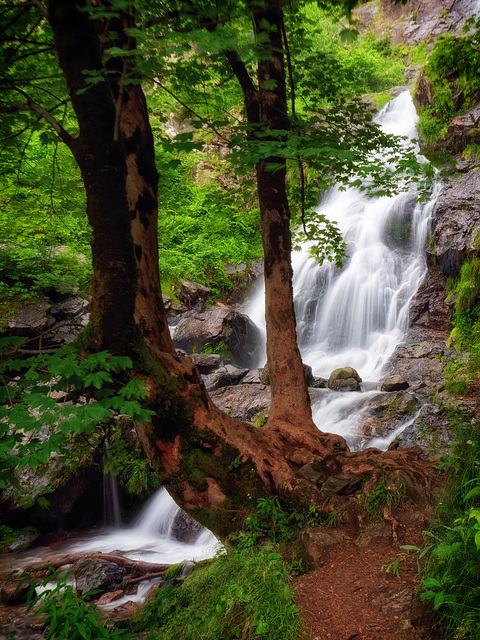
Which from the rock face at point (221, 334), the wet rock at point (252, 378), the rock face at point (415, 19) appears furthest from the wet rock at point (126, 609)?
the rock face at point (415, 19)

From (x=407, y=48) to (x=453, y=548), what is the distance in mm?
33372

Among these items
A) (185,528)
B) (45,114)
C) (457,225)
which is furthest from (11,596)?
(457,225)

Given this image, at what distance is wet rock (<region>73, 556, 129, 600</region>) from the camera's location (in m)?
4.87

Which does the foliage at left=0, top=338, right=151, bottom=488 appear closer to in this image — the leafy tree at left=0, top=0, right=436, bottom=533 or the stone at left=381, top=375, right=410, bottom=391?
the leafy tree at left=0, top=0, right=436, bottom=533

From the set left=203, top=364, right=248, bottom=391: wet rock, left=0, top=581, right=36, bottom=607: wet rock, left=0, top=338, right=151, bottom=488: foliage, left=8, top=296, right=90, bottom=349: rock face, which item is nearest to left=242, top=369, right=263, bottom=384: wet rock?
left=203, top=364, right=248, bottom=391: wet rock

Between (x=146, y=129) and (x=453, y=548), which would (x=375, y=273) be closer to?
(x=146, y=129)

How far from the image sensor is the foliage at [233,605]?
2348 mm

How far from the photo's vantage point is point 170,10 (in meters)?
3.13

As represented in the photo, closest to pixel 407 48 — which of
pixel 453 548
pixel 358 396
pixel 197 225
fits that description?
pixel 197 225

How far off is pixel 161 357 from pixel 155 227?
4.19 feet

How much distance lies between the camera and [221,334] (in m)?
11.8

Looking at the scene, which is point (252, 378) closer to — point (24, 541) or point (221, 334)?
point (221, 334)

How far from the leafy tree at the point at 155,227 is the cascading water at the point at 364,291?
4.98m

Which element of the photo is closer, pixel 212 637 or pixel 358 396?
pixel 212 637
